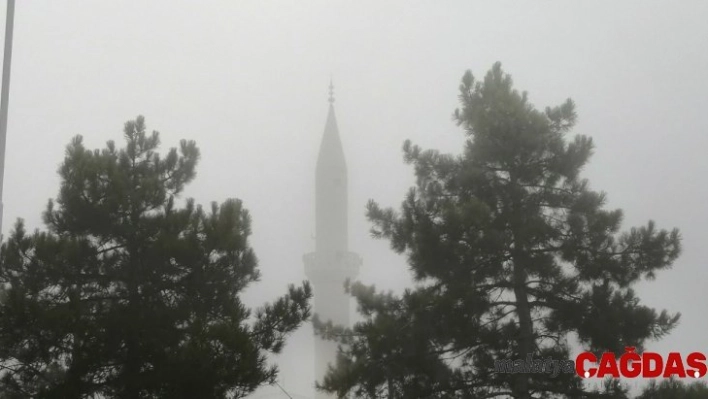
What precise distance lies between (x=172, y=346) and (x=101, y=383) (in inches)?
46.3

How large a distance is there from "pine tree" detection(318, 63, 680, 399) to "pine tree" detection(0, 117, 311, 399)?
5.84 feet

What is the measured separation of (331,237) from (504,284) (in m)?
19.7

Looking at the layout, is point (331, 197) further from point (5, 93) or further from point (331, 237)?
point (5, 93)

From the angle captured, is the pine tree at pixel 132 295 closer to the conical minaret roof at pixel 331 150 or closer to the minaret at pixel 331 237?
the minaret at pixel 331 237

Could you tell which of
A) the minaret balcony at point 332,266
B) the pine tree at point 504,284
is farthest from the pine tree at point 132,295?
the minaret balcony at point 332,266

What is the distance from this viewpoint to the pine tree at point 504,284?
1419 cm

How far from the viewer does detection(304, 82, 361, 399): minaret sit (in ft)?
108

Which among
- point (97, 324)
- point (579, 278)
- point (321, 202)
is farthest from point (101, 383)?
point (321, 202)

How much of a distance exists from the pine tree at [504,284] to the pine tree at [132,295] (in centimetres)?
178

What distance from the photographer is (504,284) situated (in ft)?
48.1

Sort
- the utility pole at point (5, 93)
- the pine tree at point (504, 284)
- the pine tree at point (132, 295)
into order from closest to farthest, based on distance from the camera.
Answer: the utility pole at point (5, 93) → the pine tree at point (132, 295) → the pine tree at point (504, 284)

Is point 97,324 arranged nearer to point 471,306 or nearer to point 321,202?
point 471,306

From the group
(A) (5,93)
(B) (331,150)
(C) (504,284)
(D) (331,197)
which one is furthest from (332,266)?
(A) (5,93)

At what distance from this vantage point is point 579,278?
14.7 m
